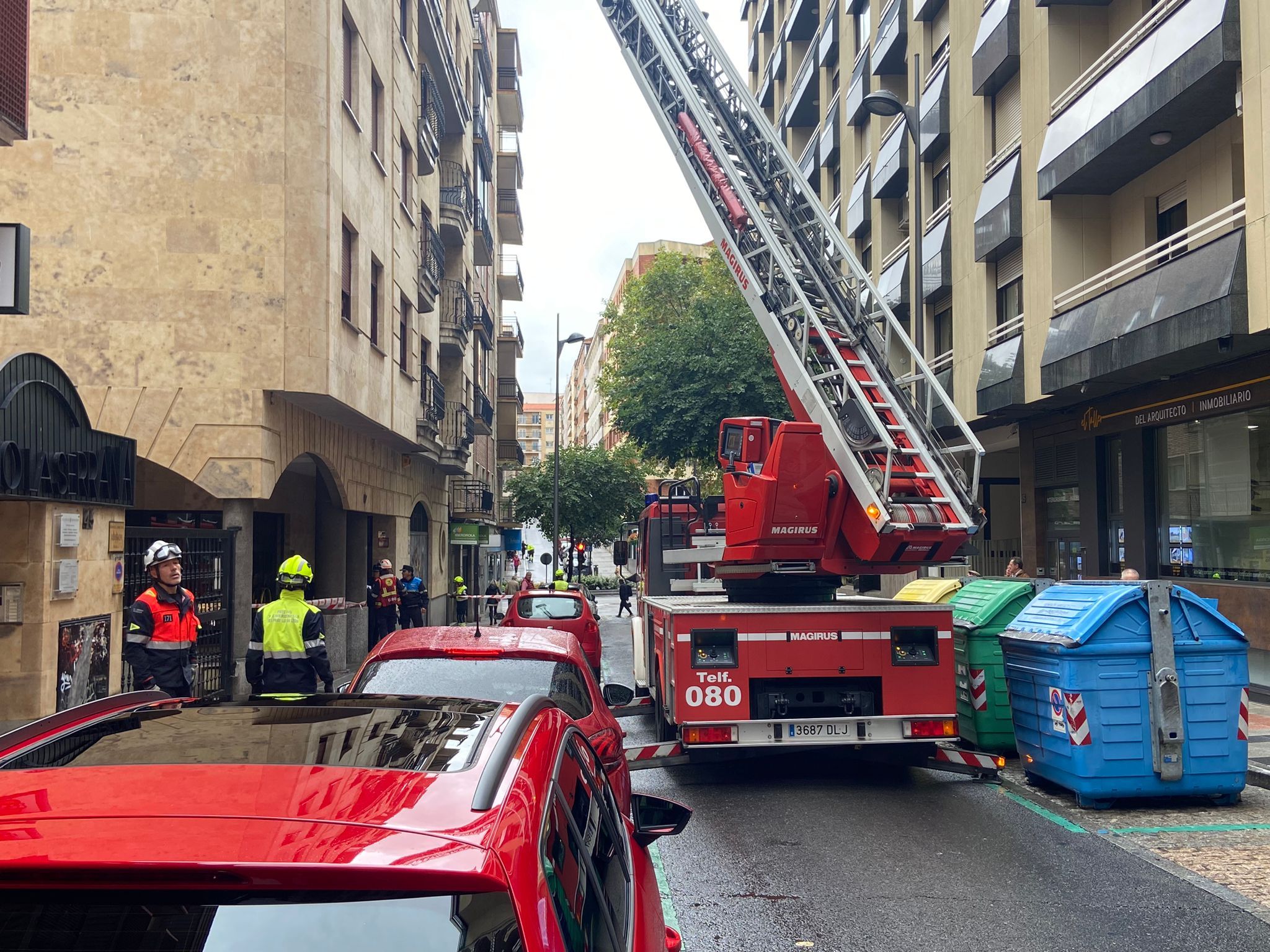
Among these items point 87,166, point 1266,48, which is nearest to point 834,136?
point 1266,48

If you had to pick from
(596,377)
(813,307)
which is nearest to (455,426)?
(813,307)

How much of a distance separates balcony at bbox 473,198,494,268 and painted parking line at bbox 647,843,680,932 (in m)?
30.9

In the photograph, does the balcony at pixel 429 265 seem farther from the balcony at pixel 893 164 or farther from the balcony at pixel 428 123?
the balcony at pixel 893 164

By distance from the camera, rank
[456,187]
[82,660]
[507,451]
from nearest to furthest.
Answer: [82,660] → [456,187] → [507,451]

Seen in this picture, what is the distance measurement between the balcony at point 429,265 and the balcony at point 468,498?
401 inches

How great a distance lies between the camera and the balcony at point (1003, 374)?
63.5ft

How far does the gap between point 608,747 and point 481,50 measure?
37511 millimetres

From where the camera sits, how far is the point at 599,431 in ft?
352

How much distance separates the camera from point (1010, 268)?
20953 mm

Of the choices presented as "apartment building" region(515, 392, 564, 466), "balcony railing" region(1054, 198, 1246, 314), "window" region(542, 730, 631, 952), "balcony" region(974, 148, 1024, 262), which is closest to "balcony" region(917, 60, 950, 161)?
"balcony" region(974, 148, 1024, 262)

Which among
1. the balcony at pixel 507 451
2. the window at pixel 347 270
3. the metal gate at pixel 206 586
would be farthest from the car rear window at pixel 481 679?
the balcony at pixel 507 451

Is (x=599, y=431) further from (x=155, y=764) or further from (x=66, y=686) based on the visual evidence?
(x=155, y=764)

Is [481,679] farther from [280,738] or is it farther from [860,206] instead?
[860,206]

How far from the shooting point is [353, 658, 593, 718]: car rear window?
558 centimetres
